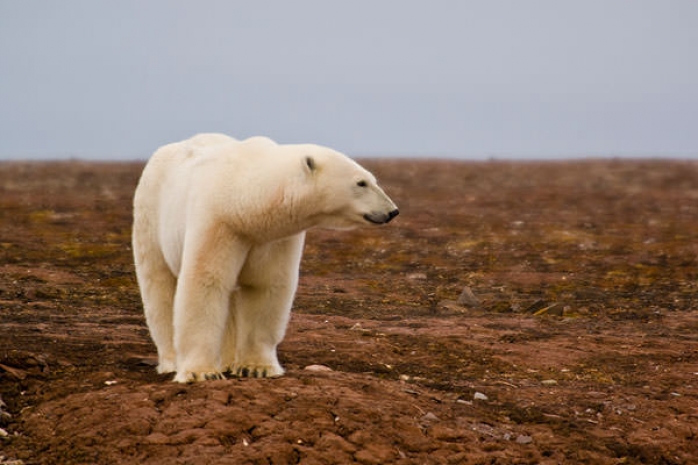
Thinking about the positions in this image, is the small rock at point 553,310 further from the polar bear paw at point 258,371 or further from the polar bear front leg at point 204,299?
the polar bear front leg at point 204,299

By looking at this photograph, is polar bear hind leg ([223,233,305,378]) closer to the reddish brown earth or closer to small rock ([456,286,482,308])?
the reddish brown earth

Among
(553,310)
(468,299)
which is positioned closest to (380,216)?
(553,310)

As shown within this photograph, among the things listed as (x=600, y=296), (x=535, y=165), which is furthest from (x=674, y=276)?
(x=535, y=165)

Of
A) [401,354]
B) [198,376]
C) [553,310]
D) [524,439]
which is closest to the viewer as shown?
[524,439]

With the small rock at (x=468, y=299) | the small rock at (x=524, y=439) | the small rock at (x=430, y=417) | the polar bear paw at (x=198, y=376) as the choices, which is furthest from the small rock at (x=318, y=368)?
the small rock at (x=468, y=299)

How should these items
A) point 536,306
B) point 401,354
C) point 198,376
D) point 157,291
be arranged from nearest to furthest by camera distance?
point 198,376 < point 157,291 < point 401,354 < point 536,306

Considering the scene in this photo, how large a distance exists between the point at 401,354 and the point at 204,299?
10.8ft

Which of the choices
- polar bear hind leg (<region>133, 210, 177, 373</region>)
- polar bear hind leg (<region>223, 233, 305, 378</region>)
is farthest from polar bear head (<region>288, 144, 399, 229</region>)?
polar bear hind leg (<region>133, 210, 177, 373</region>)

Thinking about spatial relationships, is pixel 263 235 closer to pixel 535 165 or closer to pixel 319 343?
pixel 319 343

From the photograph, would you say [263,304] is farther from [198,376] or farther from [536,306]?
[536,306]

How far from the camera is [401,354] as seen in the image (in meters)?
10.6

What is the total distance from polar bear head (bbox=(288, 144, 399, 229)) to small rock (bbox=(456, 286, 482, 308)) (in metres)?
8.19

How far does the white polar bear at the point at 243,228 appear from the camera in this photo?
761 centimetres

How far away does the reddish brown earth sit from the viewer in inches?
281
